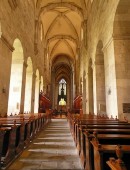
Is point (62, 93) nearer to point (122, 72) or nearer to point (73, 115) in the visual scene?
point (73, 115)

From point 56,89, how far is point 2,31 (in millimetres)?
33717

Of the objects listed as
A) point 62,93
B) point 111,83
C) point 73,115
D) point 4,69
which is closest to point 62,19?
point 73,115

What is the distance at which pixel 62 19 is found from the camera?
57.9ft

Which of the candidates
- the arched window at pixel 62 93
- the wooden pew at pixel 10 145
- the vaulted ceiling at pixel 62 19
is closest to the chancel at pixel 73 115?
the wooden pew at pixel 10 145

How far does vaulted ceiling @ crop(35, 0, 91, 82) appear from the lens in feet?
47.9

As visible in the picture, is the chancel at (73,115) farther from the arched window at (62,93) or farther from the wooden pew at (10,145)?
the arched window at (62,93)

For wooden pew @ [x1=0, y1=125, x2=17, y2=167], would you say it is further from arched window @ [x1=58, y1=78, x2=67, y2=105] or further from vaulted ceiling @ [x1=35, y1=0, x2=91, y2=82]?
arched window @ [x1=58, y1=78, x2=67, y2=105]

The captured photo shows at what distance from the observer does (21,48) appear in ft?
31.9

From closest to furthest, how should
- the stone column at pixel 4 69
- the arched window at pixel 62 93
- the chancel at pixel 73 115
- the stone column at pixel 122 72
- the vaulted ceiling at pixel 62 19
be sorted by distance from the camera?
the chancel at pixel 73 115, the stone column at pixel 122 72, the stone column at pixel 4 69, the vaulted ceiling at pixel 62 19, the arched window at pixel 62 93

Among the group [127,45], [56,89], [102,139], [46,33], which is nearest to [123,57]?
[127,45]

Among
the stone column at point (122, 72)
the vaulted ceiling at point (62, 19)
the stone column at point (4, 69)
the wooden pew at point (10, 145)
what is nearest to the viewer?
the wooden pew at point (10, 145)

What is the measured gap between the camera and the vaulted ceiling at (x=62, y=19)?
1459cm

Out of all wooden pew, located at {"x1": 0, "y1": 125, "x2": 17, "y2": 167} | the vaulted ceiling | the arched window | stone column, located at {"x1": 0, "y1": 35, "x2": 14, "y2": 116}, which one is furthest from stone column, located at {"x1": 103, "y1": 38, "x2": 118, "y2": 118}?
the arched window

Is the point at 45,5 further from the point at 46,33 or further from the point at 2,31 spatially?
the point at 2,31
